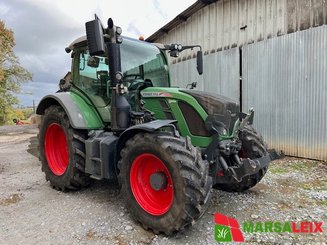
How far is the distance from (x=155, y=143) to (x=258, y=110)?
5.41 m

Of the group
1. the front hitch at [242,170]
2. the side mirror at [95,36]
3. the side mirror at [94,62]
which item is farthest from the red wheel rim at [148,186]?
the side mirror at [94,62]

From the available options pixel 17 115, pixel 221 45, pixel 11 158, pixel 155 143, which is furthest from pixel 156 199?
pixel 17 115

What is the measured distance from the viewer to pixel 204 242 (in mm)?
3119

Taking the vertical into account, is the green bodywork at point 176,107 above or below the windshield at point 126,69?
below

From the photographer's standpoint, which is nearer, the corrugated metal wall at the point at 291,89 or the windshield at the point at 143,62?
the windshield at the point at 143,62

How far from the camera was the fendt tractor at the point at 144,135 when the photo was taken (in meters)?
3.17

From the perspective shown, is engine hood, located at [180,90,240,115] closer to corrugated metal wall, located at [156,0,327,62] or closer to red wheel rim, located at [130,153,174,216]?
red wheel rim, located at [130,153,174,216]

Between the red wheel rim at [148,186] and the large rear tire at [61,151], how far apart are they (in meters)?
1.20

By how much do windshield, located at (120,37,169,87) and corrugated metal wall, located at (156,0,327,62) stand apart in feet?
13.4

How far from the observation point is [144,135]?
11.2 ft

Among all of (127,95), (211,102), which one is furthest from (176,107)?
(127,95)

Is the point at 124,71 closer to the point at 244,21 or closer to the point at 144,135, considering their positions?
the point at 144,135

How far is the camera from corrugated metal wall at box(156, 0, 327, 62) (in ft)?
22.9

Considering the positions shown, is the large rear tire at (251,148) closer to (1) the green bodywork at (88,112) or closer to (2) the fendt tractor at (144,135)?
(2) the fendt tractor at (144,135)
